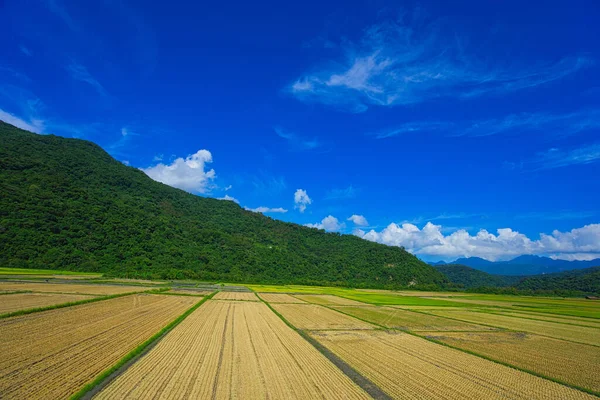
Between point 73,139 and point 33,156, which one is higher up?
point 73,139

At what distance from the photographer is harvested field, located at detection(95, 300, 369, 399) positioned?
10125mm

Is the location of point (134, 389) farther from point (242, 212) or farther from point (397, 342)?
point (242, 212)

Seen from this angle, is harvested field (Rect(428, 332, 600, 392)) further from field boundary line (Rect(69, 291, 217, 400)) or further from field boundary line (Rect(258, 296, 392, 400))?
field boundary line (Rect(69, 291, 217, 400))

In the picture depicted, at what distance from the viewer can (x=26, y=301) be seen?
24859 mm

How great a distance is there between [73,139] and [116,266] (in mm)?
88504

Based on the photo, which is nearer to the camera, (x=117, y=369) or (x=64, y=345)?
(x=117, y=369)

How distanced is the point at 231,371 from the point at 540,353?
18708 millimetres

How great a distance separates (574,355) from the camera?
19.6 metres

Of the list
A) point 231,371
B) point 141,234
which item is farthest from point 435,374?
point 141,234

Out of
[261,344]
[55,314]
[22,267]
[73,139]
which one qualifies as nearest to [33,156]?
[73,139]

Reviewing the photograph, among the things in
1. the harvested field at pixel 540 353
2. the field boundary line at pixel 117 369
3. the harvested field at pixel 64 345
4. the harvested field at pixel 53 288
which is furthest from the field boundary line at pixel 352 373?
the harvested field at pixel 53 288

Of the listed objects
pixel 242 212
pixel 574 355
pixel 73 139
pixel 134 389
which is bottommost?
pixel 574 355

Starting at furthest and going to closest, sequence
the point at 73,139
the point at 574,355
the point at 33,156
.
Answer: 1. the point at 73,139
2. the point at 33,156
3. the point at 574,355

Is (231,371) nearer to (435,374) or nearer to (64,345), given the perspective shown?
(64,345)
